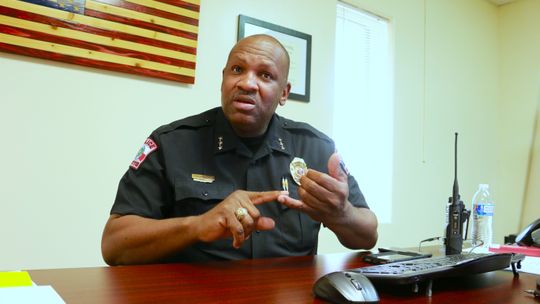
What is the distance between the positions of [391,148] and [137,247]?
2394mm

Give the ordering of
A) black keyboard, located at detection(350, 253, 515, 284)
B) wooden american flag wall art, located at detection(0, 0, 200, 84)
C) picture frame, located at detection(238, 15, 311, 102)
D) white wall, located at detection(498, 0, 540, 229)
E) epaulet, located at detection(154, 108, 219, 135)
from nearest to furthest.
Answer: black keyboard, located at detection(350, 253, 515, 284) → epaulet, located at detection(154, 108, 219, 135) → wooden american flag wall art, located at detection(0, 0, 200, 84) → picture frame, located at detection(238, 15, 311, 102) → white wall, located at detection(498, 0, 540, 229)

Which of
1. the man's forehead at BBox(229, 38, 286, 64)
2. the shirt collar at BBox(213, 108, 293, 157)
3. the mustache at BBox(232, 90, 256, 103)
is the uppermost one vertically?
the man's forehead at BBox(229, 38, 286, 64)

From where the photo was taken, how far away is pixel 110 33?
1.93 meters

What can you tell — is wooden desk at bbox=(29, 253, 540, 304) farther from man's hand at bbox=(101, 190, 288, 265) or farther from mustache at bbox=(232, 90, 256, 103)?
mustache at bbox=(232, 90, 256, 103)

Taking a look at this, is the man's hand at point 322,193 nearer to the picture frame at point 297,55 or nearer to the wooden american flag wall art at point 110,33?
the wooden american flag wall art at point 110,33

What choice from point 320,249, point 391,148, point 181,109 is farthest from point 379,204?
point 181,109

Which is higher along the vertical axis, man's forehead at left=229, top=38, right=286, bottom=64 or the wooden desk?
man's forehead at left=229, top=38, right=286, bottom=64

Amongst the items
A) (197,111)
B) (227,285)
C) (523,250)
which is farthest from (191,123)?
(523,250)

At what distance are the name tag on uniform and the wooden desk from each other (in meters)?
0.34

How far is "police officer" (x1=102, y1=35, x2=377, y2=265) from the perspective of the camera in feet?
3.47

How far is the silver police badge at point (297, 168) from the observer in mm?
1475

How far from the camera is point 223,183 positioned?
133 cm

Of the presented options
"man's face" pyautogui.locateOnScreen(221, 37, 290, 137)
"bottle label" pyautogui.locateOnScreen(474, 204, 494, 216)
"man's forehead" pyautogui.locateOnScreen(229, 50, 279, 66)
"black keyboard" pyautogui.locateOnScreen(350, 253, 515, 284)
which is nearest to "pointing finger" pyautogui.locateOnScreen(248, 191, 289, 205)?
"black keyboard" pyautogui.locateOnScreen(350, 253, 515, 284)

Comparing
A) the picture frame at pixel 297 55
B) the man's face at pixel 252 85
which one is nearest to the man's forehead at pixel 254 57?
the man's face at pixel 252 85
